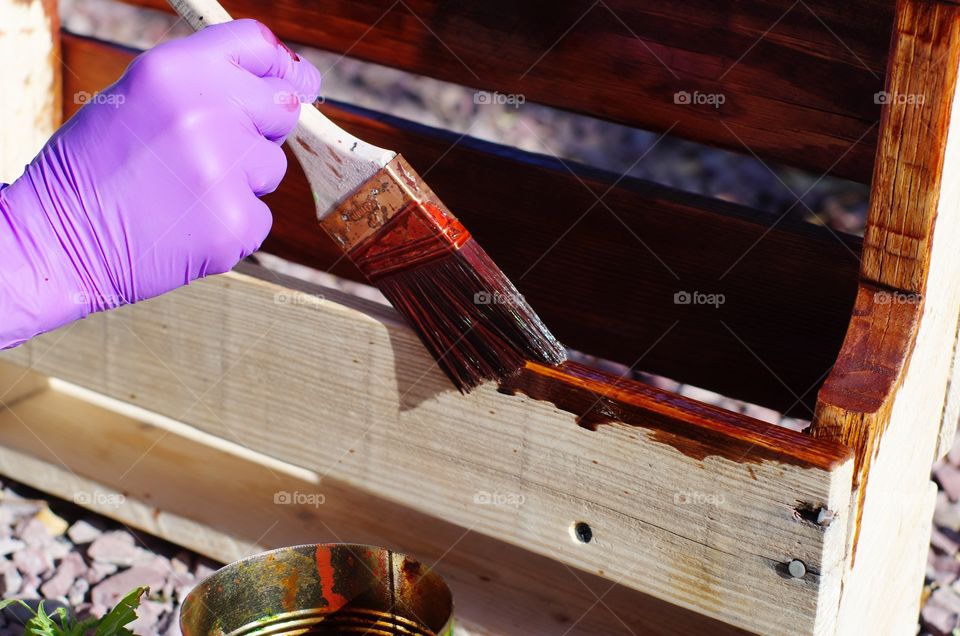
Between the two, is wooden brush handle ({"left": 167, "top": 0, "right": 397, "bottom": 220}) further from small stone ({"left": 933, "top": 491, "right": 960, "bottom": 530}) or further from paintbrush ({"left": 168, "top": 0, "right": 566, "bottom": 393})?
small stone ({"left": 933, "top": 491, "right": 960, "bottom": 530})

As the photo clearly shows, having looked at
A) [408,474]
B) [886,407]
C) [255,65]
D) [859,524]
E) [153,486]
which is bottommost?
[153,486]

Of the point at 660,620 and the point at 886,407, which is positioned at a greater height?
the point at 886,407

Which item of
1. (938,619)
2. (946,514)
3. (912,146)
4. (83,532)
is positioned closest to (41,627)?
(83,532)

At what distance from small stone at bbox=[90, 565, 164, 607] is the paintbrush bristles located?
93 cm

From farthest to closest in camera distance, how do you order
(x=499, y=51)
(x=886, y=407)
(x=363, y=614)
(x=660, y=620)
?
(x=499, y=51) → (x=660, y=620) → (x=363, y=614) → (x=886, y=407)

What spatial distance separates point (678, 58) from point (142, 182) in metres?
1.10

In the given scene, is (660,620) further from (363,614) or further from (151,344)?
(151,344)

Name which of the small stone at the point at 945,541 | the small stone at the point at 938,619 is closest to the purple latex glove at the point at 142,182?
the small stone at the point at 938,619

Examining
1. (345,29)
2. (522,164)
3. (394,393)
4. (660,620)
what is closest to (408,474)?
(394,393)

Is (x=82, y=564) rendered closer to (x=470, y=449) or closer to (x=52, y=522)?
(x=52, y=522)

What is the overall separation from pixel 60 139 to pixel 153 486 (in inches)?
40.8

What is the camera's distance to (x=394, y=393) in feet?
6.36

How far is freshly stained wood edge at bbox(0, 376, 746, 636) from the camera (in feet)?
7.18

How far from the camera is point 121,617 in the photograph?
192cm
